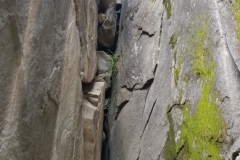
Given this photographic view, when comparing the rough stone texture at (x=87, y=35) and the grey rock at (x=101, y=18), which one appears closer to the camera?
the rough stone texture at (x=87, y=35)

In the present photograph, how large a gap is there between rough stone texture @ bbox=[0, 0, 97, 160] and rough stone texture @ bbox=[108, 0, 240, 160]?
1.70m

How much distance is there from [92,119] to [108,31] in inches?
164

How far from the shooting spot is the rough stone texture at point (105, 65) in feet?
28.7

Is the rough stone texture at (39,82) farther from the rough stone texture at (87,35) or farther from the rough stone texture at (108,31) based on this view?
the rough stone texture at (108,31)

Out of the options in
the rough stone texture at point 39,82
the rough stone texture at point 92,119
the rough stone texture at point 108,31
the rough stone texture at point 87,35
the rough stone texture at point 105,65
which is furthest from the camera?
the rough stone texture at point 108,31

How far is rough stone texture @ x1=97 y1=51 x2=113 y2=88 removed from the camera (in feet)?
28.7

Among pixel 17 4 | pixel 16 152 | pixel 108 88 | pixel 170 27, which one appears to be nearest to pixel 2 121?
pixel 16 152

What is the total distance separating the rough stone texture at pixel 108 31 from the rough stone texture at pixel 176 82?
67 centimetres

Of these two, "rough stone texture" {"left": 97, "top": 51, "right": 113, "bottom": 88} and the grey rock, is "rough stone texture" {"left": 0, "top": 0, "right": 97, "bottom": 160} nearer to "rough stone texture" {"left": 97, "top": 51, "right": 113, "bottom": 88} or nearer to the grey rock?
"rough stone texture" {"left": 97, "top": 51, "right": 113, "bottom": 88}

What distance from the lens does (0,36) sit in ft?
11.2

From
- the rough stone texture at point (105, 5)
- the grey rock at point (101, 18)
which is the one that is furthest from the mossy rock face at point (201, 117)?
the rough stone texture at point (105, 5)

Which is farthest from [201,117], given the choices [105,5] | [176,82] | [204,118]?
[105,5]

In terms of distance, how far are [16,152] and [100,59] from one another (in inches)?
225

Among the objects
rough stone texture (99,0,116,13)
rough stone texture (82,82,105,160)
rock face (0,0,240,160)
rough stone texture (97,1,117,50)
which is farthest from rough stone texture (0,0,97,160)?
rough stone texture (99,0,116,13)
